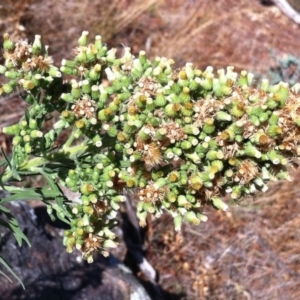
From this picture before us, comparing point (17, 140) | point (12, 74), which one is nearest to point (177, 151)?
point (17, 140)

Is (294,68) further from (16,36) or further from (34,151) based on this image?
(34,151)

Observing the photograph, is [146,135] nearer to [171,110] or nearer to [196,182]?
[171,110]

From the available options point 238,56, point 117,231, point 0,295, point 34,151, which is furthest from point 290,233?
point 34,151

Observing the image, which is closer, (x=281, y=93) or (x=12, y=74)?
(x=281, y=93)

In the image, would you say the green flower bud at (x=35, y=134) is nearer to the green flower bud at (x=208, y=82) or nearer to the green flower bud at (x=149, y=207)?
the green flower bud at (x=149, y=207)

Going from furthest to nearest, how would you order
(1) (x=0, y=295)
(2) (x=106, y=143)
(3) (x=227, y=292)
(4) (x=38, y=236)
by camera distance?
(3) (x=227, y=292) → (4) (x=38, y=236) → (1) (x=0, y=295) → (2) (x=106, y=143)

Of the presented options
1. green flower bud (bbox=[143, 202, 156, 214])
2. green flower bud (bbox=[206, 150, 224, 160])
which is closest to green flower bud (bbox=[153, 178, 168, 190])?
green flower bud (bbox=[143, 202, 156, 214])

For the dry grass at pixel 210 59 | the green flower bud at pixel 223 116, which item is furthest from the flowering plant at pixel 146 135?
the dry grass at pixel 210 59

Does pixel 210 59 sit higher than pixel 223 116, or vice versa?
pixel 223 116

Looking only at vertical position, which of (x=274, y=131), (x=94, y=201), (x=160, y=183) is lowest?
(x=94, y=201)
